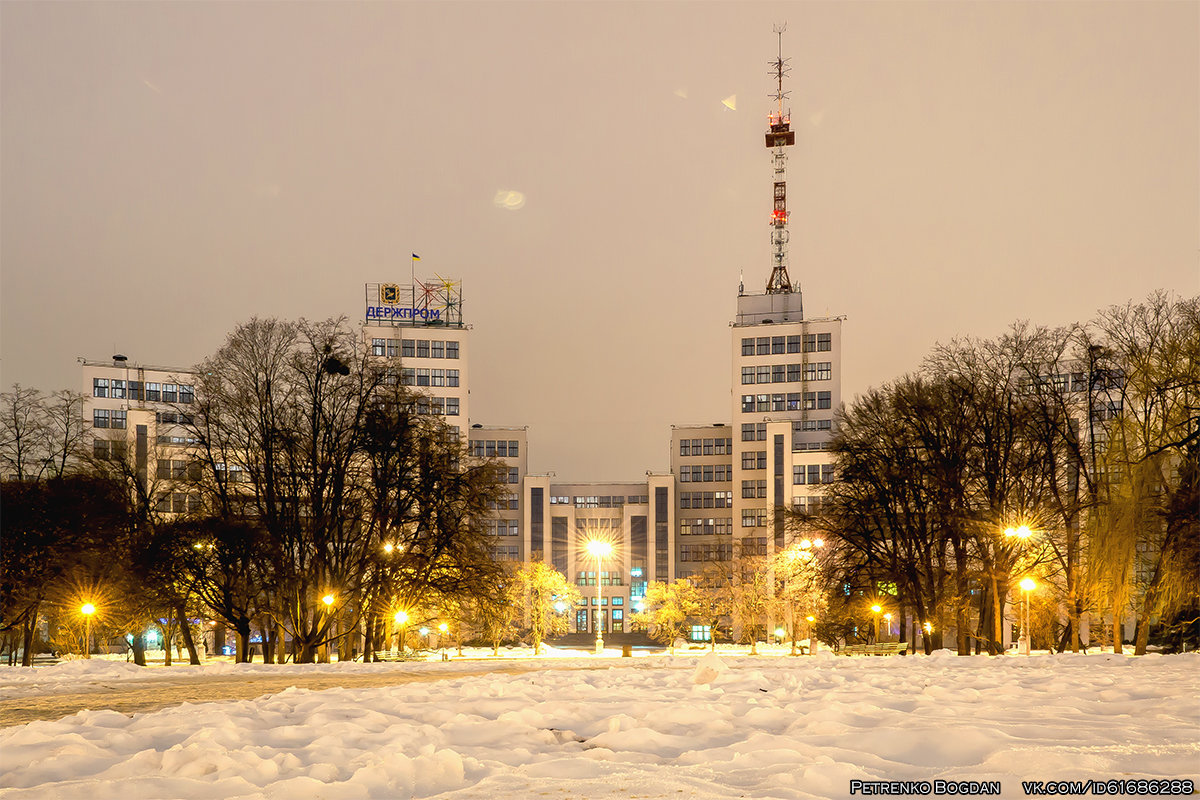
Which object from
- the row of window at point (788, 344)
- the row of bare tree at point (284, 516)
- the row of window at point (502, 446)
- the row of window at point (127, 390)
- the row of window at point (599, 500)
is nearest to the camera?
the row of bare tree at point (284, 516)

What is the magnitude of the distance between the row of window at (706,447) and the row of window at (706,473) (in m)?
1.01

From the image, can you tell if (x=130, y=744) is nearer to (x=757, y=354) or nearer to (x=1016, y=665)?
(x=1016, y=665)

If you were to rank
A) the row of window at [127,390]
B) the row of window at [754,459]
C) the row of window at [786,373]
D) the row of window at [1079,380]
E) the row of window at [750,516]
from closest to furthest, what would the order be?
the row of window at [1079,380]
the row of window at [127,390]
the row of window at [750,516]
the row of window at [754,459]
the row of window at [786,373]

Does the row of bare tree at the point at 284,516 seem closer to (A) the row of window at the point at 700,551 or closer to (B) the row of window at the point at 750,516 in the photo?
(A) the row of window at the point at 700,551

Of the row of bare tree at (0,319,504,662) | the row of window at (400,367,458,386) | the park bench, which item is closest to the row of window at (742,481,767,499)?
the row of window at (400,367,458,386)

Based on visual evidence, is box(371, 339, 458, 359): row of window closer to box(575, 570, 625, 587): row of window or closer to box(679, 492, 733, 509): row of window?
box(575, 570, 625, 587): row of window

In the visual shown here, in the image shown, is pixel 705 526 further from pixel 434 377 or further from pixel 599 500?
pixel 434 377

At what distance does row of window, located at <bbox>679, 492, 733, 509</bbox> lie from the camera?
12719 centimetres

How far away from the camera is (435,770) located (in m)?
6.78

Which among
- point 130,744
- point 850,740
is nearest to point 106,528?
point 130,744

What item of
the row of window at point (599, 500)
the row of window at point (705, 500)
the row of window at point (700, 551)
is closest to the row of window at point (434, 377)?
the row of window at point (599, 500)

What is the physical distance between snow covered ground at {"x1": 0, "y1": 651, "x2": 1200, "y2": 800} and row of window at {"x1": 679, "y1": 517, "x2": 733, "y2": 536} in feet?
374

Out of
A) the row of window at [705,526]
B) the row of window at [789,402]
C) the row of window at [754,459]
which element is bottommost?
the row of window at [705,526]

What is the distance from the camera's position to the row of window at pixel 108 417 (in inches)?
4454
